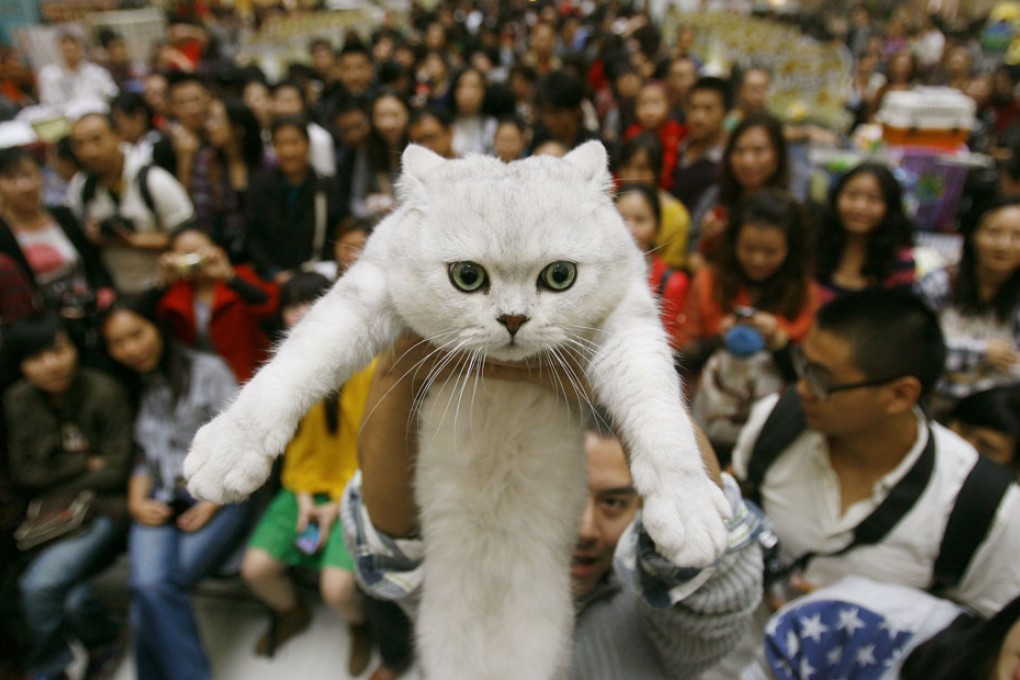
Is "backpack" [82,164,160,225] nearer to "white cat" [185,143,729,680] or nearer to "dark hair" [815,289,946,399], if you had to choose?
"white cat" [185,143,729,680]

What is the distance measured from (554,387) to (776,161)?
2.01 metres

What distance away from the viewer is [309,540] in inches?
80.6

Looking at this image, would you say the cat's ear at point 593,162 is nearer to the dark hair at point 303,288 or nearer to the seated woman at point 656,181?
the dark hair at point 303,288

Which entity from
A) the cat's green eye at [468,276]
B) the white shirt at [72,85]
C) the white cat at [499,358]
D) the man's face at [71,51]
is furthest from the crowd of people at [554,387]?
the man's face at [71,51]

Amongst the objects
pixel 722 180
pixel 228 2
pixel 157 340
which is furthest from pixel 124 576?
pixel 228 2

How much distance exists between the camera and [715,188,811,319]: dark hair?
2.04 metres

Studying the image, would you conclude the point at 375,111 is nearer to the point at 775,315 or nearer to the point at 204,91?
the point at 204,91

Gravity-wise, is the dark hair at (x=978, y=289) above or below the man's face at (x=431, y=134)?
below

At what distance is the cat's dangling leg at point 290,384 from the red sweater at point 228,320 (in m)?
1.36

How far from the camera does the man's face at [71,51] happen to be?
17.0 feet

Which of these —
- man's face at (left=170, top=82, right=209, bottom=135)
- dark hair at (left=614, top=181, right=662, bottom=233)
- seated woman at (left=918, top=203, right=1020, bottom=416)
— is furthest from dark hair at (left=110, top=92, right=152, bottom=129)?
seated woman at (left=918, top=203, right=1020, bottom=416)

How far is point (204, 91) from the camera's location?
3611mm

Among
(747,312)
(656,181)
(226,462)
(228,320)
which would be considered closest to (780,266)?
(747,312)

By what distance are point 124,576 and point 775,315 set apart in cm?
268
